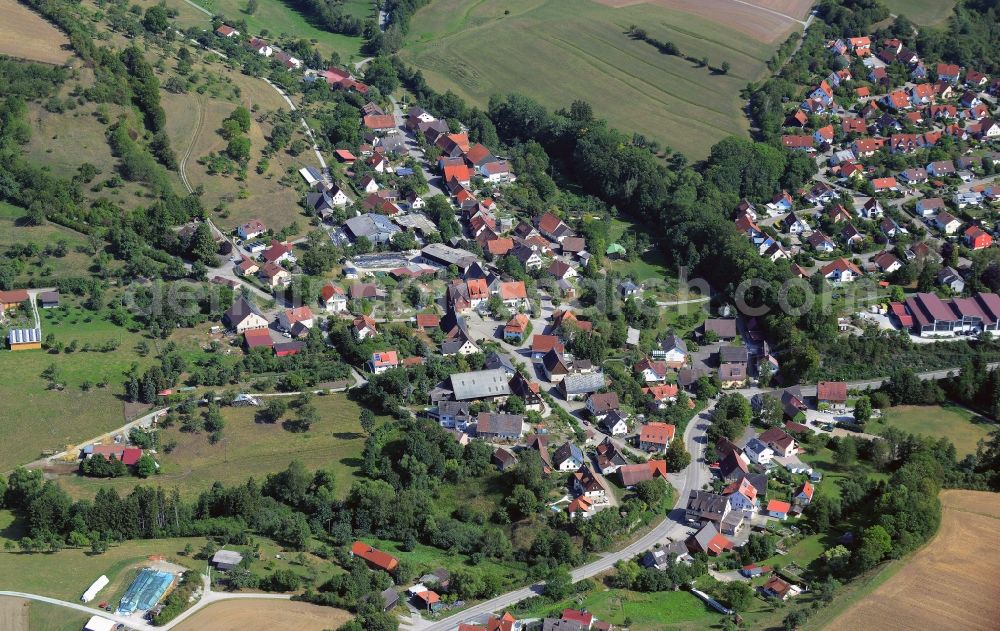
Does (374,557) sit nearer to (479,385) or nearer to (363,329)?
(479,385)

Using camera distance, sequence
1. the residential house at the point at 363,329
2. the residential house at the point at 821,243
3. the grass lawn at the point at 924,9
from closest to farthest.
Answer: the residential house at the point at 363,329, the residential house at the point at 821,243, the grass lawn at the point at 924,9

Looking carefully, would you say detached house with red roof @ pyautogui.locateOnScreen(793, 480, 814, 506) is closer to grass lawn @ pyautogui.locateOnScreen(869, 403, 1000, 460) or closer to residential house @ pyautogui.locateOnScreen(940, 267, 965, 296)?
grass lawn @ pyautogui.locateOnScreen(869, 403, 1000, 460)

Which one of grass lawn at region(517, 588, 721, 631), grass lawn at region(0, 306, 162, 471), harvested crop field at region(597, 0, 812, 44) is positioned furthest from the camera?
harvested crop field at region(597, 0, 812, 44)

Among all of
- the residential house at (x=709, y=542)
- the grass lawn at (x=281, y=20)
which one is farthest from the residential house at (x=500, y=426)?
the grass lawn at (x=281, y=20)

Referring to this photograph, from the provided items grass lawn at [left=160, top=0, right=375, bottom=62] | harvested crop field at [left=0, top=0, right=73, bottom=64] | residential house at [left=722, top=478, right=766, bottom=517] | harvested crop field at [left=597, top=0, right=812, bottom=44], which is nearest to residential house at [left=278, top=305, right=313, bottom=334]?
residential house at [left=722, top=478, right=766, bottom=517]

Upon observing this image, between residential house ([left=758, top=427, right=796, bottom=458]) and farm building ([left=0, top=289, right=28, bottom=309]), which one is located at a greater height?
residential house ([left=758, top=427, right=796, bottom=458])

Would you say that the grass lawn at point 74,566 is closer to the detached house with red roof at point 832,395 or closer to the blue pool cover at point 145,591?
the blue pool cover at point 145,591

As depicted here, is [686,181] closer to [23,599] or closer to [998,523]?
[998,523]
